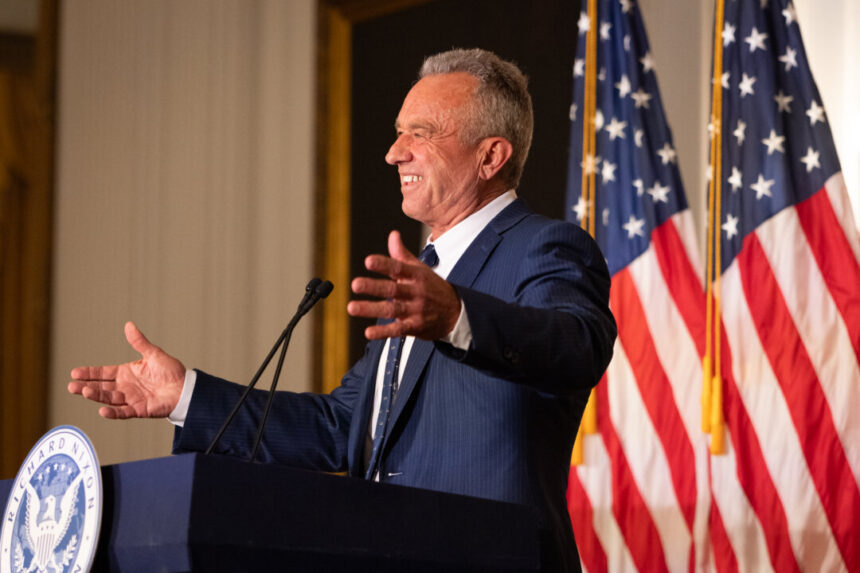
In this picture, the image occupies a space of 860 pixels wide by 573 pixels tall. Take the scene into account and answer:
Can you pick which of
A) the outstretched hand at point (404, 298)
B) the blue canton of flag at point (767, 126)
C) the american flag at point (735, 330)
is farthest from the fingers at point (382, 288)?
the blue canton of flag at point (767, 126)

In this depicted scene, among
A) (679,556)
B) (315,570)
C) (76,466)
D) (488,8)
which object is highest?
(488,8)

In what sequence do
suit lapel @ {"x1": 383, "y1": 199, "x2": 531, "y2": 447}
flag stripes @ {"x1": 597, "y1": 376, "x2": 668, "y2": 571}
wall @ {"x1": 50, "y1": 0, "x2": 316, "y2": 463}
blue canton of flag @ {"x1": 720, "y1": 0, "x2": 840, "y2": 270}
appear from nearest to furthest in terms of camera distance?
suit lapel @ {"x1": 383, "y1": 199, "x2": 531, "y2": 447} < blue canton of flag @ {"x1": 720, "y1": 0, "x2": 840, "y2": 270} < flag stripes @ {"x1": 597, "y1": 376, "x2": 668, "y2": 571} < wall @ {"x1": 50, "y1": 0, "x2": 316, "y2": 463}

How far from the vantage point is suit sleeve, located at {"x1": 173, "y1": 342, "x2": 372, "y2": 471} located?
86.8 inches

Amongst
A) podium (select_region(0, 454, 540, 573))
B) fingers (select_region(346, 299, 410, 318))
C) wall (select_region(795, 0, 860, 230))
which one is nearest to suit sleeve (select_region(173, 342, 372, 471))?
podium (select_region(0, 454, 540, 573))

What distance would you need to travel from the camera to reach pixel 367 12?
495 centimetres

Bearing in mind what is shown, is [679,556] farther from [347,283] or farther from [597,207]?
[347,283]

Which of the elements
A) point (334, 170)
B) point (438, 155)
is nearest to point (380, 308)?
point (438, 155)

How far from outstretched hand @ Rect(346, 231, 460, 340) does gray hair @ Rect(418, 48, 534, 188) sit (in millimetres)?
951

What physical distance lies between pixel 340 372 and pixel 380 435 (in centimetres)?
274

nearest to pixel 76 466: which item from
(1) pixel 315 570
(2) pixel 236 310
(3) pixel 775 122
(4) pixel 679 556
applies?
(1) pixel 315 570

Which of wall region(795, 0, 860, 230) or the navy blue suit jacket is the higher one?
wall region(795, 0, 860, 230)

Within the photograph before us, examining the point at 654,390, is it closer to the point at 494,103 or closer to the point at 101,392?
the point at 494,103

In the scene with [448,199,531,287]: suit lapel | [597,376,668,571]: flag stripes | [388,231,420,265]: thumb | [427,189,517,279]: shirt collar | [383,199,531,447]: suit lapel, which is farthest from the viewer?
[597,376,668,571]: flag stripes

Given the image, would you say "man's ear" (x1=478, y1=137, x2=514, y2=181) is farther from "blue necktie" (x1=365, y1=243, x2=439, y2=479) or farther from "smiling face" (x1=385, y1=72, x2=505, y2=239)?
"blue necktie" (x1=365, y1=243, x2=439, y2=479)
